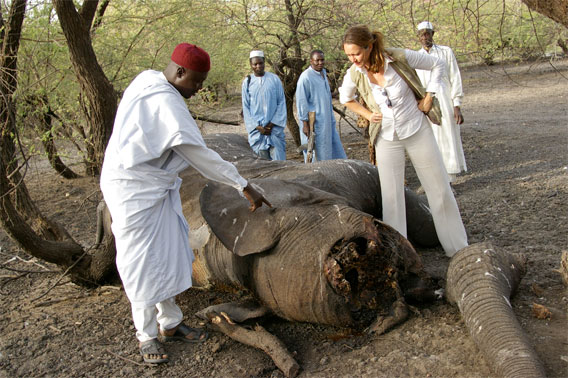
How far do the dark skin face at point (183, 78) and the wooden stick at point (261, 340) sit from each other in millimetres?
1585

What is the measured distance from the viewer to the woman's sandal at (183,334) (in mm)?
4078

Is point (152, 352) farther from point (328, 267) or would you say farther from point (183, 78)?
point (183, 78)

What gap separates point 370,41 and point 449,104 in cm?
349

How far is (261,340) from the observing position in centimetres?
380

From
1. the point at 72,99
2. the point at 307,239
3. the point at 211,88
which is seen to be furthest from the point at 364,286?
the point at 211,88

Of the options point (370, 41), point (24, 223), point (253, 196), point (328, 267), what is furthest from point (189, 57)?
point (24, 223)

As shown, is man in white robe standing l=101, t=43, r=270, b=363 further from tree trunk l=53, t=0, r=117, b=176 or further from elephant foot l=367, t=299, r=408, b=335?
tree trunk l=53, t=0, r=117, b=176

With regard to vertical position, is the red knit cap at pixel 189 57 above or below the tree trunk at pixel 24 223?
above

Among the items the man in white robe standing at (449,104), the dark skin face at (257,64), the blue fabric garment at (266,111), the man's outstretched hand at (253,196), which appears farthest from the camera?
the blue fabric garment at (266,111)

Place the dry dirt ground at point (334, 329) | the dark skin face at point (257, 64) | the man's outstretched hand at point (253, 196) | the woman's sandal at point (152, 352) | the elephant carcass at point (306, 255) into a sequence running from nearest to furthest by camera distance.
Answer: the dry dirt ground at point (334, 329), the elephant carcass at point (306, 255), the man's outstretched hand at point (253, 196), the woman's sandal at point (152, 352), the dark skin face at point (257, 64)

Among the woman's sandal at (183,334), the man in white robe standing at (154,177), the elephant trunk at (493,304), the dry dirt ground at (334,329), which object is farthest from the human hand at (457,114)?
the woman's sandal at (183,334)

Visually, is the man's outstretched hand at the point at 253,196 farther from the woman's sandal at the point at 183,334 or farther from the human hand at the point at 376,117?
the human hand at the point at 376,117

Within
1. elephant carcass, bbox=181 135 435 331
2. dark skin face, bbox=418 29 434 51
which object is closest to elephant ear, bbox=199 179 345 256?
elephant carcass, bbox=181 135 435 331

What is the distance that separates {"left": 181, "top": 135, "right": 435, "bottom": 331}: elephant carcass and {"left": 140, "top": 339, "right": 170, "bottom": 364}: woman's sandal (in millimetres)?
731
